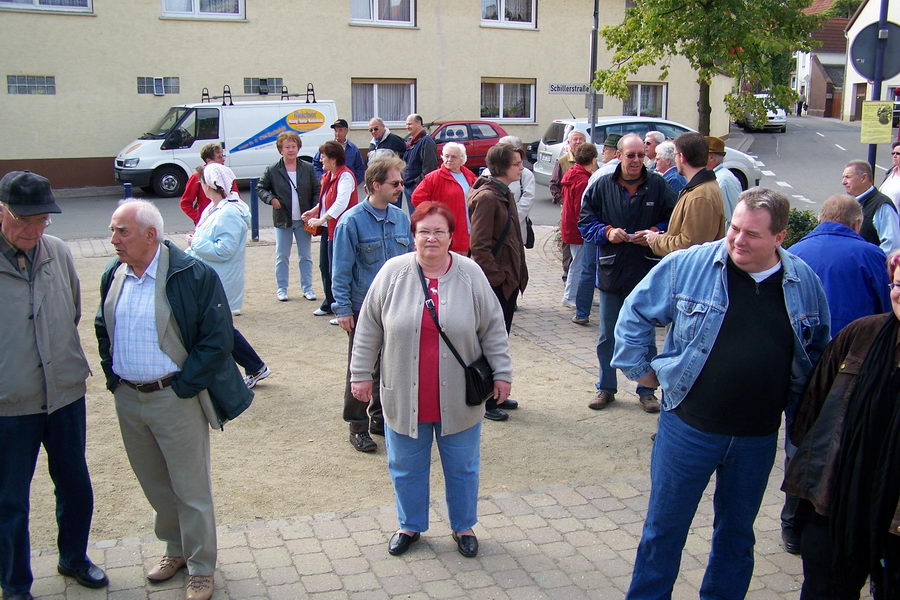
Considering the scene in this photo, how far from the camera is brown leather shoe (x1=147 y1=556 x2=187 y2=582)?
159 inches

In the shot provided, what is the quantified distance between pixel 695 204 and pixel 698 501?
2.52 m

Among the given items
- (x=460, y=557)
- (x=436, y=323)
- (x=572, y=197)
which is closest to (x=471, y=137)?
(x=572, y=197)

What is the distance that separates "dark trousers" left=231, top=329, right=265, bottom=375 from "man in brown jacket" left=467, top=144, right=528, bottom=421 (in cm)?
197

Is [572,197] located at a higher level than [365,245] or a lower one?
higher

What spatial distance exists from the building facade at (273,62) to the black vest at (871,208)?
1805cm

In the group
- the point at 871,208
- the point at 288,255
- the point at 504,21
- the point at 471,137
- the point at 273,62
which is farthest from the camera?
the point at 504,21

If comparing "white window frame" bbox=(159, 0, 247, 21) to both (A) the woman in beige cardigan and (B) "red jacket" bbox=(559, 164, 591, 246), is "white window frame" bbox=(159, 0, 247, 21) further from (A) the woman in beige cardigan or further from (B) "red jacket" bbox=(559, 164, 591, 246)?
(A) the woman in beige cardigan

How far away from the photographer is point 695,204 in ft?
18.0

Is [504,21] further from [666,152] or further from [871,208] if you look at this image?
[871,208]

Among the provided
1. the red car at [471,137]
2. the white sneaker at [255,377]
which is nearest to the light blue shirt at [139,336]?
the white sneaker at [255,377]

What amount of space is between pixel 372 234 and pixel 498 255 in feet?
3.96

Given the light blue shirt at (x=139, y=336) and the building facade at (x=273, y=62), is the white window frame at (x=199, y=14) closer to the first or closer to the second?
the building facade at (x=273, y=62)

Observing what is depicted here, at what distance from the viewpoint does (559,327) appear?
29.1 feet

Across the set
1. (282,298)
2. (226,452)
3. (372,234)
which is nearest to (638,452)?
(372,234)
